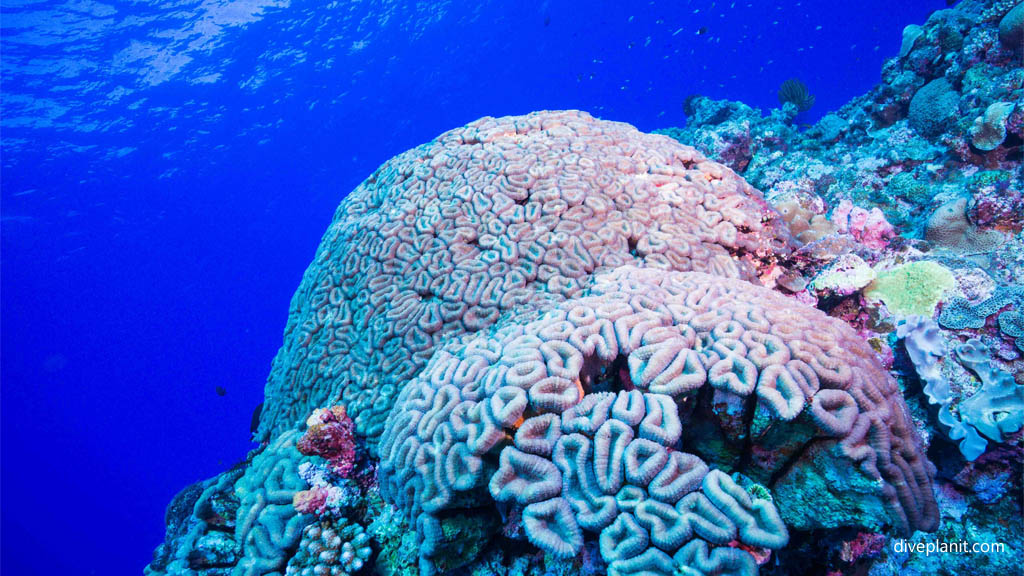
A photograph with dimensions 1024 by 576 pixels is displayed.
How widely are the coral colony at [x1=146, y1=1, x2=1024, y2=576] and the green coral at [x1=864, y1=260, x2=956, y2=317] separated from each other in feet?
0.07

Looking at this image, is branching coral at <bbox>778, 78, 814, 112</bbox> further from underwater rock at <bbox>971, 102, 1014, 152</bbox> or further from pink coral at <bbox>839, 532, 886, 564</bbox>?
pink coral at <bbox>839, 532, 886, 564</bbox>

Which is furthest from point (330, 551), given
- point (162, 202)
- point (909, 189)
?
point (162, 202)

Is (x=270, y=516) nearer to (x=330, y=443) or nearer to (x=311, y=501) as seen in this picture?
(x=311, y=501)

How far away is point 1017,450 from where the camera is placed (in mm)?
2885

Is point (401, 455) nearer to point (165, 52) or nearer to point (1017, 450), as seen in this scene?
point (1017, 450)

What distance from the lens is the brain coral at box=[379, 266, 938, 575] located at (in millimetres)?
2164

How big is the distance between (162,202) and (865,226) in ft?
155

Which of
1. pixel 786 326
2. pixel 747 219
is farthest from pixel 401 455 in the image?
pixel 747 219

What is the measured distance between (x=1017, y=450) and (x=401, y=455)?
4071 millimetres

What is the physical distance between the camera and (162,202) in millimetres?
37562

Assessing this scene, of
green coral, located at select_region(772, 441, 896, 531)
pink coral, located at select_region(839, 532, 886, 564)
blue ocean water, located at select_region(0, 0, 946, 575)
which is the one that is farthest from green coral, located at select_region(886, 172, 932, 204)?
blue ocean water, located at select_region(0, 0, 946, 575)

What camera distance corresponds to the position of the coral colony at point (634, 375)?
234 cm

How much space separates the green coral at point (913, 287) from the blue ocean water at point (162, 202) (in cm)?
2285

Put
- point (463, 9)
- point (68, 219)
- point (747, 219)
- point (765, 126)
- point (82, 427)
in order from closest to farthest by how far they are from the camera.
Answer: point (747, 219) < point (765, 126) < point (68, 219) < point (82, 427) < point (463, 9)
